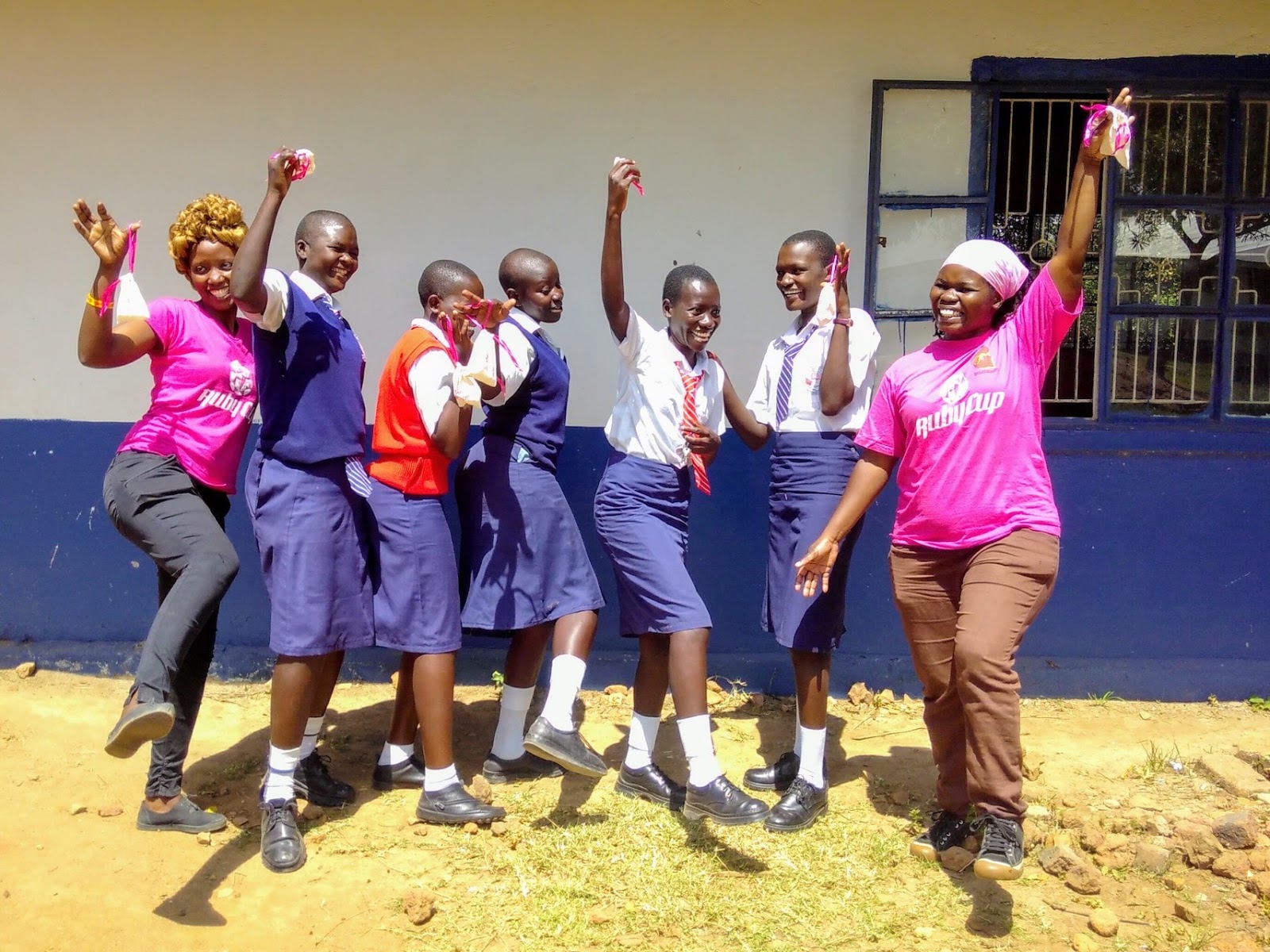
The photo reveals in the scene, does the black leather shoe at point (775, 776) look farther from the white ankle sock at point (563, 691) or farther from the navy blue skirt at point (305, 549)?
the navy blue skirt at point (305, 549)

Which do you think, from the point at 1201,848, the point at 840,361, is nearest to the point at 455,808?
A: the point at 840,361

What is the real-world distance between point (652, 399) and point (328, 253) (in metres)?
1.11

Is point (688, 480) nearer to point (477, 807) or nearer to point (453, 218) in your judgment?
point (477, 807)

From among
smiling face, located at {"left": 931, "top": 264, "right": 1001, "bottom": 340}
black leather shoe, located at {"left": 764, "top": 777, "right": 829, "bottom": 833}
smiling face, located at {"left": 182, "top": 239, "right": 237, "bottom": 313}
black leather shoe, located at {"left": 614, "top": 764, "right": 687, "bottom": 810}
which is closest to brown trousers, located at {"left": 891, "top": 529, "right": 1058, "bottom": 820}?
black leather shoe, located at {"left": 764, "top": 777, "right": 829, "bottom": 833}

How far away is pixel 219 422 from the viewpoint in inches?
135

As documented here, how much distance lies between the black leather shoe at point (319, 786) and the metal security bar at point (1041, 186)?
10.9 feet

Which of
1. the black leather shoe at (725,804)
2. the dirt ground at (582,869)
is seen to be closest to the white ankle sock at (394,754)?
the dirt ground at (582,869)

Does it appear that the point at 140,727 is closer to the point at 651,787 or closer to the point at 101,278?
the point at 101,278

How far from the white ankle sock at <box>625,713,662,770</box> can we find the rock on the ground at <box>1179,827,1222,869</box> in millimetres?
1685

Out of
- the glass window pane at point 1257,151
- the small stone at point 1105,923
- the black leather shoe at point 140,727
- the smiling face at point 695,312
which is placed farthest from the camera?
the glass window pane at point 1257,151

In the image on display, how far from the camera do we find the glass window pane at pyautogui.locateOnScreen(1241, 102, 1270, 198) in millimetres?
4641

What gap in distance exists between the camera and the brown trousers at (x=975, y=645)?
9.94 feet

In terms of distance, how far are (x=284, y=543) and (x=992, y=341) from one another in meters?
2.17

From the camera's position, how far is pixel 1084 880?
3.24m
